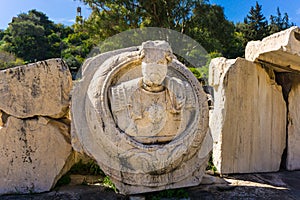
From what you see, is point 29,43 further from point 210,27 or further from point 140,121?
point 140,121

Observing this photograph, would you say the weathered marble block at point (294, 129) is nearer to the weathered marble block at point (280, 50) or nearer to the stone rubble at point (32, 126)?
the weathered marble block at point (280, 50)

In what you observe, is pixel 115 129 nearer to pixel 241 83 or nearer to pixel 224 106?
pixel 224 106

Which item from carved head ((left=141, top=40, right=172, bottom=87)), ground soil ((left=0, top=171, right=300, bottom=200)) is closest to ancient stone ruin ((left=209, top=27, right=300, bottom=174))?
ground soil ((left=0, top=171, right=300, bottom=200))

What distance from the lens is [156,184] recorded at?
7.88ft

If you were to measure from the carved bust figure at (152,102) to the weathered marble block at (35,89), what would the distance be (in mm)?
650

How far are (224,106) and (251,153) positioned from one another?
0.70 m

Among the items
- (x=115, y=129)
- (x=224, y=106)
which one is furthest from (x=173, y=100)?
(x=224, y=106)

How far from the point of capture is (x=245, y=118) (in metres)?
3.32

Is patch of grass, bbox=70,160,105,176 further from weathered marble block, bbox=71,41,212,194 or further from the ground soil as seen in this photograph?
weathered marble block, bbox=71,41,212,194

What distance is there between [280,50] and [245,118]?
3.07ft

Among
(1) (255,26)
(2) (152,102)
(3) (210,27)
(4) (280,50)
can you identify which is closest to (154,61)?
(2) (152,102)

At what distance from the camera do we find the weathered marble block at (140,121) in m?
2.33

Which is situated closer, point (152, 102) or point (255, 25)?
point (152, 102)

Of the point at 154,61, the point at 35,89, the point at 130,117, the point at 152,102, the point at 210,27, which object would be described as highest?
the point at 210,27
